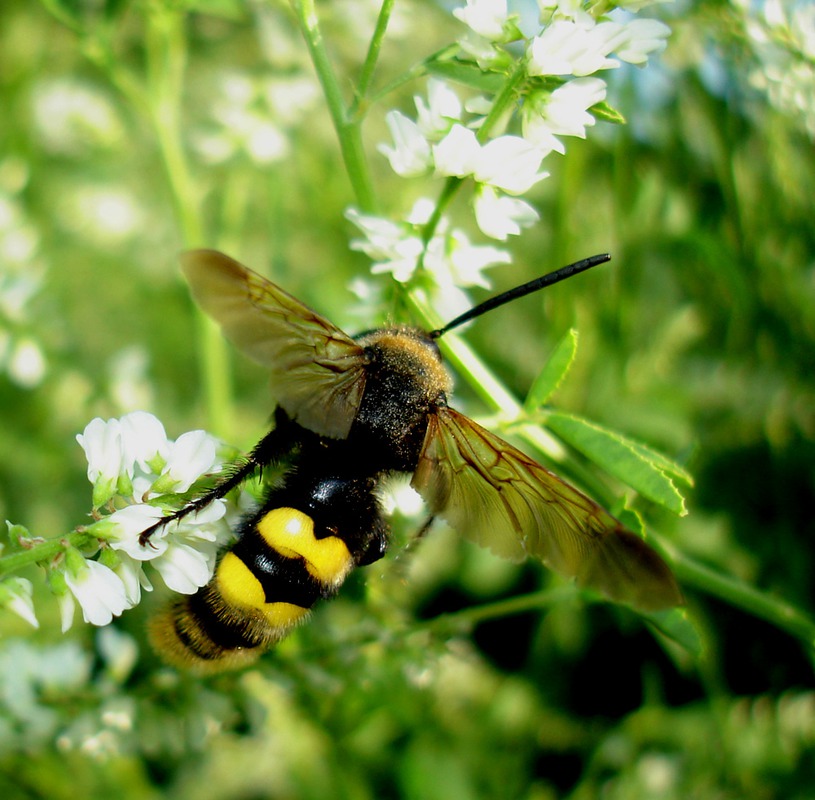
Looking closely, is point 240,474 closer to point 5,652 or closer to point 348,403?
point 348,403

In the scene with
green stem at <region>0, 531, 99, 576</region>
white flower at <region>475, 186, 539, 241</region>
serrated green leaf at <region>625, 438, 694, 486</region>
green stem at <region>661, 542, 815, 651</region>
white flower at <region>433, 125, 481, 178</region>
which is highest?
white flower at <region>433, 125, 481, 178</region>

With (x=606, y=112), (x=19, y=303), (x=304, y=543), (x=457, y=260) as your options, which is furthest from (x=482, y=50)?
(x=19, y=303)

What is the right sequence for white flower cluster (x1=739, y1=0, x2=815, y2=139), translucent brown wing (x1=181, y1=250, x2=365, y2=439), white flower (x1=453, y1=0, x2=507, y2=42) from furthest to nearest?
white flower cluster (x1=739, y1=0, x2=815, y2=139) → white flower (x1=453, y1=0, x2=507, y2=42) → translucent brown wing (x1=181, y1=250, x2=365, y2=439)

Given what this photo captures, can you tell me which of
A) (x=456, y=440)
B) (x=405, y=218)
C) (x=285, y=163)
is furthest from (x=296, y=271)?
(x=456, y=440)

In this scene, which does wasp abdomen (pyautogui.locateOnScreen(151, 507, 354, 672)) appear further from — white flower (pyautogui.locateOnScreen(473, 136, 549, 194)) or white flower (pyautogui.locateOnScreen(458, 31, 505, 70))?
white flower (pyautogui.locateOnScreen(458, 31, 505, 70))

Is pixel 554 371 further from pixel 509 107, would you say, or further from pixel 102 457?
pixel 102 457

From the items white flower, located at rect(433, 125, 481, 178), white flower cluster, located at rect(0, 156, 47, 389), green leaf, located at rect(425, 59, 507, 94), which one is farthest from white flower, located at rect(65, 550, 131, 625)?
white flower cluster, located at rect(0, 156, 47, 389)

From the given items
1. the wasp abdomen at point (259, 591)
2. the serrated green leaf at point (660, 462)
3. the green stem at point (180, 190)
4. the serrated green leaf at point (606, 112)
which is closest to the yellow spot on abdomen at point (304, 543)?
the wasp abdomen at point (259, 591)
